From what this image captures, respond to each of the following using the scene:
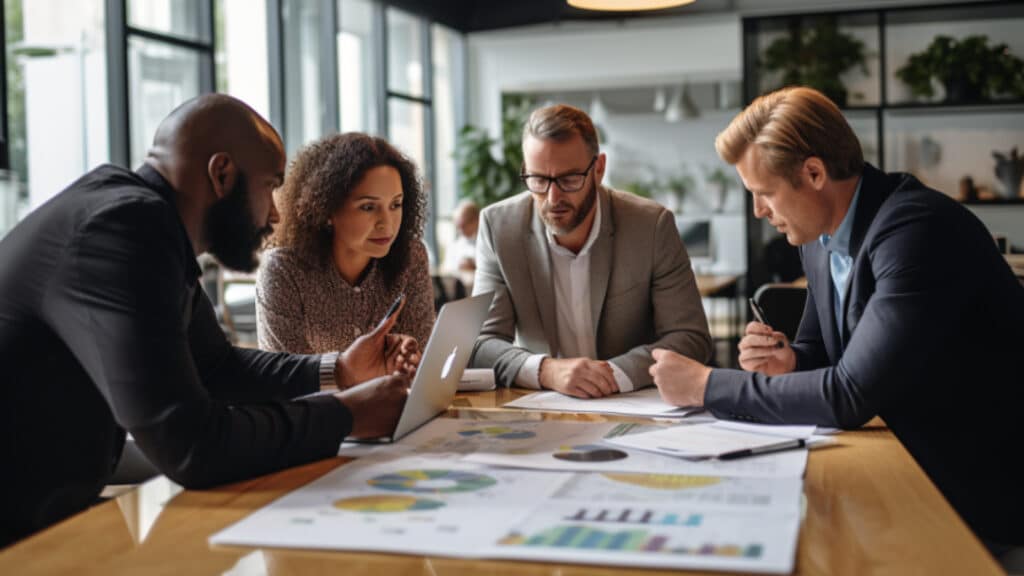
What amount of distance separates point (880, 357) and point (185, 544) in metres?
1.13

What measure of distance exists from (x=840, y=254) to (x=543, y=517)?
114cm

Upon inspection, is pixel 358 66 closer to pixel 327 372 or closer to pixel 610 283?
pixel 610 283

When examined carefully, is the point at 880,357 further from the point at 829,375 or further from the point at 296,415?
the point at 296,415

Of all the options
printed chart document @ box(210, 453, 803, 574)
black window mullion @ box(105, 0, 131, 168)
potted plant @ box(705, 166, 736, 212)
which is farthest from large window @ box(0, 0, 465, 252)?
potted plant @ box(705, 166, 736, 212)

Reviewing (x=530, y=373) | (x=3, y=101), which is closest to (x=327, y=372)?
(x=530, y=373)

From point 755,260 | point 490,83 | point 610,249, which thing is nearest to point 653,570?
point 610,249

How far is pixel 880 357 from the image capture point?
1.71 meters

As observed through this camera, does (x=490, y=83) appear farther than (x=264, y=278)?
Yes

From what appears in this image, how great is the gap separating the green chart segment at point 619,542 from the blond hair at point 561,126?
168cm

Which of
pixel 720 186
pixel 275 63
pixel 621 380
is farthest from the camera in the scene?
pixel 720 186

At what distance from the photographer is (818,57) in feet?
22.1

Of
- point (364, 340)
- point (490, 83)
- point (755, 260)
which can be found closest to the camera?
point (364, 340)

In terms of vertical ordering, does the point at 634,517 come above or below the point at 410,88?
below

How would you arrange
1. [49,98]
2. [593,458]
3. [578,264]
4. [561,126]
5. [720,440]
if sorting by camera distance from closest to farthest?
[593,458], [720,440], [561,126], [578,264], [49,98]
